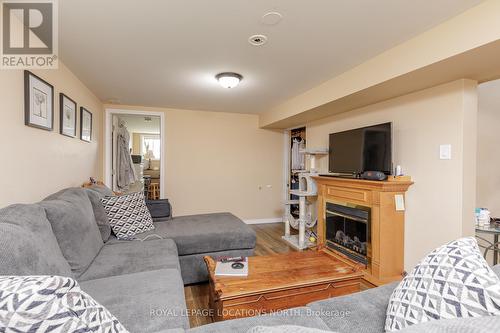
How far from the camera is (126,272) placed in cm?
166

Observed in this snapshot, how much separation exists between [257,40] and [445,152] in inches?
76.8

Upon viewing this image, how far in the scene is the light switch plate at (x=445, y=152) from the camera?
7.19ft

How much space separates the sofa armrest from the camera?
39.4 inches

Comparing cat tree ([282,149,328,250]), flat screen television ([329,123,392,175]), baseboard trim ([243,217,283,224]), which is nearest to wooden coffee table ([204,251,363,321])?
flat screen television ([329,123,392,175])

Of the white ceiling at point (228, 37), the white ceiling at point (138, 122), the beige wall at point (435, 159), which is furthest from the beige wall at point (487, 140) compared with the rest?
the white ceiling at point (138, 122)

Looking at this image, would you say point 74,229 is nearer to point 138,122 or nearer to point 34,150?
point 34,150

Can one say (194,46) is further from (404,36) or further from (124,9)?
(404,36)

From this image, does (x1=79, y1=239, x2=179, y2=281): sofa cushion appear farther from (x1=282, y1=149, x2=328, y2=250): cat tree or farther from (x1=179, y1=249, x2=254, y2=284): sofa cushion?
(x1=282, y1=149, x2=328, y2=250): cat tree

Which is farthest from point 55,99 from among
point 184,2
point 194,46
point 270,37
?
point 270,37

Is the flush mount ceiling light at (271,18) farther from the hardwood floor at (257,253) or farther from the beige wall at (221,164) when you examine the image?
the beige wall at (221,164)

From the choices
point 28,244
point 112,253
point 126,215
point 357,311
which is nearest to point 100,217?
point 126,215

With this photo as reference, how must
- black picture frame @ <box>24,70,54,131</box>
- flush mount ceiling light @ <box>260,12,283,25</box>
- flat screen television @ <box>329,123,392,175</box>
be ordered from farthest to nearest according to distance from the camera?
flat screen television @ <box>329,123,392,175</box>
black picture frame @ <box>24,70,54,131</box>
flush mount ceiling light @ <box>260,12,283,25</box>

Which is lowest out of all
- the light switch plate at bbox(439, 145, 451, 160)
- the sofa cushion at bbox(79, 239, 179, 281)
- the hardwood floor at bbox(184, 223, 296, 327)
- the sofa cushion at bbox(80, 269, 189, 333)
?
the hardwood floor at bbox(184, 223, 296, 327)

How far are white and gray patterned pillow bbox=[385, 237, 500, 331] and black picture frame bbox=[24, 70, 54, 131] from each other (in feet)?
8.12
